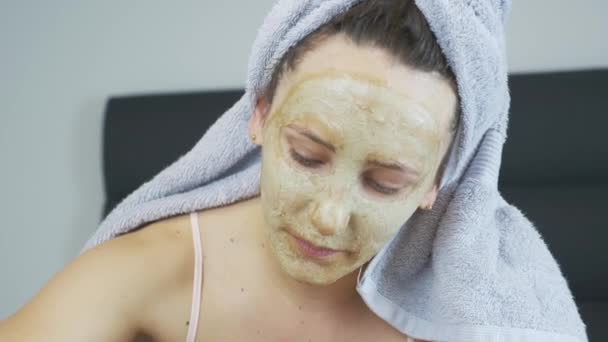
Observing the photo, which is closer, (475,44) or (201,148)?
(475,44)

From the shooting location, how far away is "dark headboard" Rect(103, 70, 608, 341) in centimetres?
121

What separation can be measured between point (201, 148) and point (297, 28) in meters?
0.24

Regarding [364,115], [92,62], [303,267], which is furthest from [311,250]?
[92,62]

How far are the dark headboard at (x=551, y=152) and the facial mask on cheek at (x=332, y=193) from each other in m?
0.74

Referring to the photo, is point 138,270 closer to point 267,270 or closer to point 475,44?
point 267,270

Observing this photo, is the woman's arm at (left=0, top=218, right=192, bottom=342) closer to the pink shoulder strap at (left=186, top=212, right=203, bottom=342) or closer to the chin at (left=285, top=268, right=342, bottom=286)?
the pink shoulder strap at (left=186, top=212, right=203, bottom=342)

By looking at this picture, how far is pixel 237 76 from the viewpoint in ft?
4.43

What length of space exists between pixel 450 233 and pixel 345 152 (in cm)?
24

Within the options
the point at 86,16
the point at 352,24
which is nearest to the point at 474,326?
the point at 352,24

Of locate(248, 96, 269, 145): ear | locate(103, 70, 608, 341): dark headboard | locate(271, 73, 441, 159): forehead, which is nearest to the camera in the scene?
locate(271, 73, 441, 159): forehead

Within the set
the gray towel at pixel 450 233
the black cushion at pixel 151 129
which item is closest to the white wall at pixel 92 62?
the black cushion at pixel 151 129

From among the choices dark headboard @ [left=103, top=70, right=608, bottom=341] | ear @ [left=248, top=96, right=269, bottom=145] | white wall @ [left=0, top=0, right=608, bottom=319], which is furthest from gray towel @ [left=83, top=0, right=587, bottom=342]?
white wall @ [left=0, top=0, right=608, bottom=319]

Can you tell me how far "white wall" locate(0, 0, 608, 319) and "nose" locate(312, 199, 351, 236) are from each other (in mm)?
870

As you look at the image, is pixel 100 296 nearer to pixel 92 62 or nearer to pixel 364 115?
pixel 364 115
